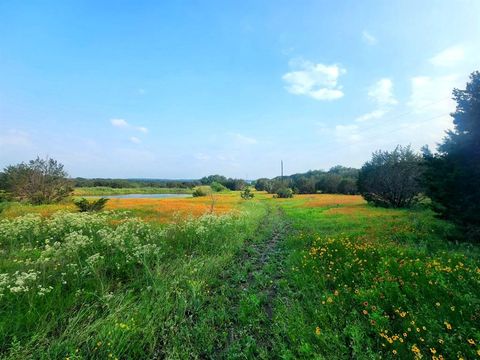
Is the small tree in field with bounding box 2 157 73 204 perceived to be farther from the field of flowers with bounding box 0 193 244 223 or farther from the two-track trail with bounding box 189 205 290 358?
the two-track trail with bounding box 189 205 290 358

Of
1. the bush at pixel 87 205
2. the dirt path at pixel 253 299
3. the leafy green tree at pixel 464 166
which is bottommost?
the dirt path at pixel 253 299

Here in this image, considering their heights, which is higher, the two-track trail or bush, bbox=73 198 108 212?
bush, bbox=73 198 108 212

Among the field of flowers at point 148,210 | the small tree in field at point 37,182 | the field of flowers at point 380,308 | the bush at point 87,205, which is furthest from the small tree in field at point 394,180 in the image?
the small tree in field at point 37,182

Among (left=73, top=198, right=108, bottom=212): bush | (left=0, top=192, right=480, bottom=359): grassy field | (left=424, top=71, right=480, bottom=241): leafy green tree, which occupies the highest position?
(left=424, top=71, right=480, bottom=241): leafy green tree

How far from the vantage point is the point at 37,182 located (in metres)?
30.5

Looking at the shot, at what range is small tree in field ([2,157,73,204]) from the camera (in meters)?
29.4

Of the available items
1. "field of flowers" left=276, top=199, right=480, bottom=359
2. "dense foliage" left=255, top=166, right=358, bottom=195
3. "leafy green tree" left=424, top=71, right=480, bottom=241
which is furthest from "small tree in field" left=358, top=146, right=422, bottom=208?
"dense foliage" left=255, top=166, right=358, bottom=195

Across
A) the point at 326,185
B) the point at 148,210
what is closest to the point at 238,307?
the point at 148,210

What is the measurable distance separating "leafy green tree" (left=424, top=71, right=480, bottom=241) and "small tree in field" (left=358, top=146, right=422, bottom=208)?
14.4m

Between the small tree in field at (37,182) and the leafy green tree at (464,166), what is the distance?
3871cm

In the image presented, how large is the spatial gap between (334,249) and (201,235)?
5.09 meters

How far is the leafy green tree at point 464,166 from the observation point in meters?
9.22

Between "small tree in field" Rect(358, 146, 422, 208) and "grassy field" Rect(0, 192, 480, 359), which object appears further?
"small tree in field" Rect(358, 146, 422, 208)

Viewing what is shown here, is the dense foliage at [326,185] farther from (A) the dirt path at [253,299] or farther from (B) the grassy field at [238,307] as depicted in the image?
(B) the grassy field at [238,307]
